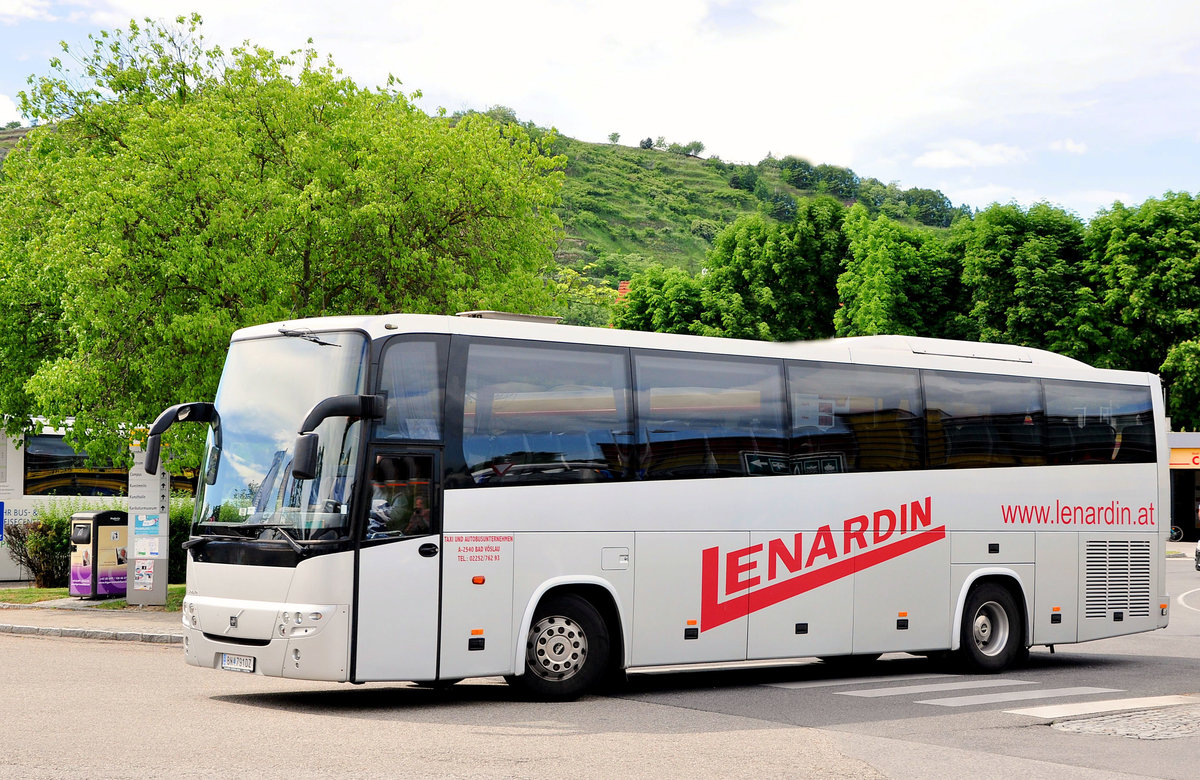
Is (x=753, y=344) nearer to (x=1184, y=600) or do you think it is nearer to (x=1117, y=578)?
(x=1117, y=578)

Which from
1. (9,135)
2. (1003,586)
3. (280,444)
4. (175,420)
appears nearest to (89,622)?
(175,420)

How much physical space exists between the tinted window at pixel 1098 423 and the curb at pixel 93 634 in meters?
11.7

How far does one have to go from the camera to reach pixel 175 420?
12.1m

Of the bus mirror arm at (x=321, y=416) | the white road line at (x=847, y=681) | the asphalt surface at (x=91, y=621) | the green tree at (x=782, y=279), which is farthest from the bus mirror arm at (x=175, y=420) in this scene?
the green tree at (x=782, y=279)

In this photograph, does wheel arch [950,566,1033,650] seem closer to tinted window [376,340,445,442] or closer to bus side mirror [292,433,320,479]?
tinted window [376,340,445,442]

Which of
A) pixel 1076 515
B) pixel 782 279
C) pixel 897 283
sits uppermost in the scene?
pixel 782 279

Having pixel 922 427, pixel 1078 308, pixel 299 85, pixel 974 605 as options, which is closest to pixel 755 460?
pixel 922 427

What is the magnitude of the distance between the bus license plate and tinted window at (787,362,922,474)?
5928mm

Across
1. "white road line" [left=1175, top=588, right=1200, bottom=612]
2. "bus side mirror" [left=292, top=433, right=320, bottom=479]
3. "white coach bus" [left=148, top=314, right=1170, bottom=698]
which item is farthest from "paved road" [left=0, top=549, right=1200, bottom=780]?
"white road line" [left=1175, top=588, right=1200, bottom=612]

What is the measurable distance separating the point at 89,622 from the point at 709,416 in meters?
11.4

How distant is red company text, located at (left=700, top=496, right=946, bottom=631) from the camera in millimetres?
13727

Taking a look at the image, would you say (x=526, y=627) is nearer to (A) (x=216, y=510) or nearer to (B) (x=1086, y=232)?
(A) (x=216, y=510)

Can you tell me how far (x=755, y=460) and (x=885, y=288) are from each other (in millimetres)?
42635

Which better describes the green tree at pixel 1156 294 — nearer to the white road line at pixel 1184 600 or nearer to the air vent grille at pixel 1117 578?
the white road line at pixel 1184 600
